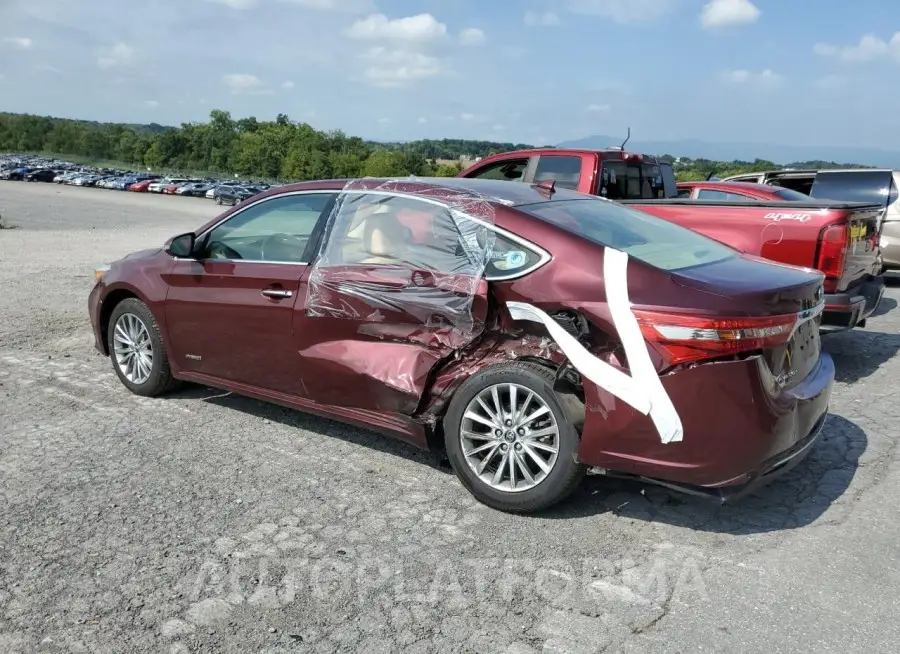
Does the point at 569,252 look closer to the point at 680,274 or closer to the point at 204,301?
the point at 680,274

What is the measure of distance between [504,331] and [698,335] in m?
0.97

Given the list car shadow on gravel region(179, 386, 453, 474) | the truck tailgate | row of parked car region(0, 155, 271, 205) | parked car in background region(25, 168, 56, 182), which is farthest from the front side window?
parked car in background region(25, 168, 56, 182)

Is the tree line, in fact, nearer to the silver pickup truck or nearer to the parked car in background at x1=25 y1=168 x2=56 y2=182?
the parked car in background at x1=25 y1=168 x2=56 y2=182

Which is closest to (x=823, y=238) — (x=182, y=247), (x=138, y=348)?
(x=182, y=247)

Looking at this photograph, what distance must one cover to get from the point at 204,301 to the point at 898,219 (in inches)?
427

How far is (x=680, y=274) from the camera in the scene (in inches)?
140

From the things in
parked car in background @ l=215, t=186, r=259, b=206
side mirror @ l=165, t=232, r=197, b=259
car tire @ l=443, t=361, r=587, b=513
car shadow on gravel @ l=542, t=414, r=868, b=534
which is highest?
side mirror @ l=165, t=232, r=197, b=259

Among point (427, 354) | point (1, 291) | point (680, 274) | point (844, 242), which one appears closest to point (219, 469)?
point (427, 354)

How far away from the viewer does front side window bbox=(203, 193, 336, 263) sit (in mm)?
4645

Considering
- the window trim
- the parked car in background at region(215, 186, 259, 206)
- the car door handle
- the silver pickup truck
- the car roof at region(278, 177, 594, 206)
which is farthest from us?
the parked car in background at region(215, 186, 259, 206)

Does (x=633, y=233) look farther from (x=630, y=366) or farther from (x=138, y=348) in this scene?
(x=138, y=348)

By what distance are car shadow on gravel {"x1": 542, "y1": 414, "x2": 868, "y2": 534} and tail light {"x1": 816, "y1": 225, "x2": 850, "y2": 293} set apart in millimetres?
1964

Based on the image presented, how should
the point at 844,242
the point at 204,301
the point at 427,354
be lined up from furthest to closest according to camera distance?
1. the point at 844,242
2. the point at 204,301
3. the point at 427,354

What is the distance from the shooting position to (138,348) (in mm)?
5574
